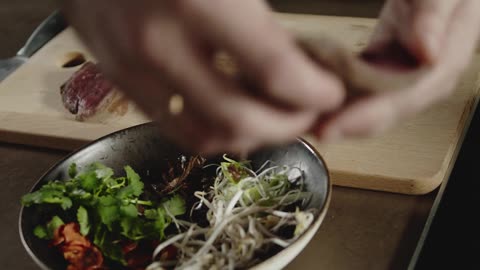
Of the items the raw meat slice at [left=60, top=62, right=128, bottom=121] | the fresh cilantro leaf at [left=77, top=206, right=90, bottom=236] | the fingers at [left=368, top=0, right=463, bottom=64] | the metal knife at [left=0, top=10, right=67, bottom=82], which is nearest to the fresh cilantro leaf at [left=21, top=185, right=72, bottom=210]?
the fresh cilantro leaf at [left=77, top=206, right=90, bottom=236]

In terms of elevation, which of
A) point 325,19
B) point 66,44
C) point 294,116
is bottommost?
point 66,44

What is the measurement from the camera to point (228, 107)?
405mm

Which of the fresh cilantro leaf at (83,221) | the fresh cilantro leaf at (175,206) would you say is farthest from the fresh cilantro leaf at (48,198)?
the fresh cilantro leaf at (175,206)

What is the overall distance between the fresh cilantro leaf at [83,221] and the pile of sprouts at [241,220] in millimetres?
97

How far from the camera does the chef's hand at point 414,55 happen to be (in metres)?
0.46

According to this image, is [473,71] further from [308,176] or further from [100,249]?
[100,249]

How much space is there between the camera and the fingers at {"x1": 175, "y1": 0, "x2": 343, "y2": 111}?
38 cm

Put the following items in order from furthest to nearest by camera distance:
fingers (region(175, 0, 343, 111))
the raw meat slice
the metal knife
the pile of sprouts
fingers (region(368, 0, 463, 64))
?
the metal knife
the raw meat slice
the pile of sprouts
fingers (region(368, 0, 463, 64))
fingers (region(175, 0, 343, 111))

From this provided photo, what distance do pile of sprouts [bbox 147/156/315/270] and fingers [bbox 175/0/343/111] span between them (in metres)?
0.43

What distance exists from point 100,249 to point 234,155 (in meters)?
0.26

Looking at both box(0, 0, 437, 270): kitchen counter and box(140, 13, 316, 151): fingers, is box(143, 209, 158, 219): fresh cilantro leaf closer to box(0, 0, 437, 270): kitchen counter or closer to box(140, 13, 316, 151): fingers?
box(0, 0, 437, 270): kitchen counter

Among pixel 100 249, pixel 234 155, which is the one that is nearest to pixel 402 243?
pixel 234 155

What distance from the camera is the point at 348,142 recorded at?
3.64ft

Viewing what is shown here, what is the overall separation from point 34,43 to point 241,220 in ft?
3.15
